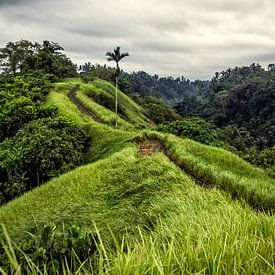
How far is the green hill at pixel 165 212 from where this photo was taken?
3.13 metres

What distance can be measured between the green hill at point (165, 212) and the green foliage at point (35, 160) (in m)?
4.63

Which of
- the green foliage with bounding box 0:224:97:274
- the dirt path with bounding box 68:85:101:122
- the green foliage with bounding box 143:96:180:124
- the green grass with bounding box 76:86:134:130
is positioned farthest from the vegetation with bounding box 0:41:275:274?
the green foliage with bounding box 143:96:180:124

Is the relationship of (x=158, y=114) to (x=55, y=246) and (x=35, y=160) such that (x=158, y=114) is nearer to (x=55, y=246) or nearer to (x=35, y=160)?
(x=35, y=160)

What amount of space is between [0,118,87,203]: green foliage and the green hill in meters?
4.63

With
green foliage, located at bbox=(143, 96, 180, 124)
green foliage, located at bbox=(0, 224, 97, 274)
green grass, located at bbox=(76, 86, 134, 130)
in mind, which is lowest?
green foliage, located at bbox=(143, 96, 180, 124)

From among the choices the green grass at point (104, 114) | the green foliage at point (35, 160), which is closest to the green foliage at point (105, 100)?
the green grass at point (104, 114)

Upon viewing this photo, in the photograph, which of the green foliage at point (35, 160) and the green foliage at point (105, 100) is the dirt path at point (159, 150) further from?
the green foliage at point (105, 100)

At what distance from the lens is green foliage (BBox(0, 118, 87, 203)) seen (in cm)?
1864

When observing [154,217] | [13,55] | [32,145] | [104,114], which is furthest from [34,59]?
[154,217]

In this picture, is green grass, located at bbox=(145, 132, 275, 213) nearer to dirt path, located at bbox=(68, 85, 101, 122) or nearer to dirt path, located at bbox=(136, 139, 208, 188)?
dirt path, located at bbox=(136, 139, 208, 188)

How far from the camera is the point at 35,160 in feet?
65.5

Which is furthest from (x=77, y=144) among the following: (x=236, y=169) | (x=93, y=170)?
(x=236, y=169)

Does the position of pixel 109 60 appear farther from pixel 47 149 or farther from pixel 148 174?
pixel 148 174

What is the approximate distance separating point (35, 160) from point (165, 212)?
1415 cm
